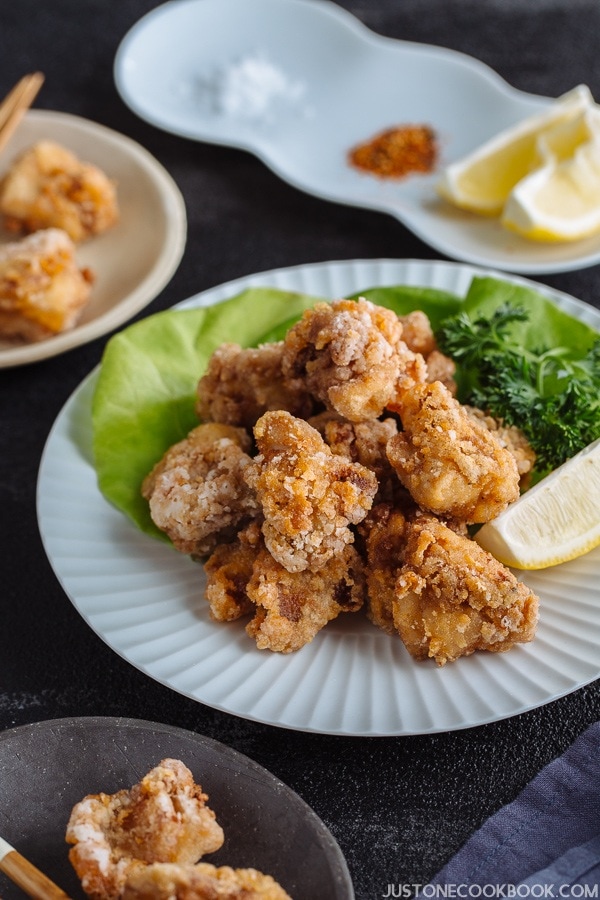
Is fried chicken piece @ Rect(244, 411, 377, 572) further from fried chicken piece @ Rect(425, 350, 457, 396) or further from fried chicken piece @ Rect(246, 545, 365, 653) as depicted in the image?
fried chicken piece @ Rect(425, 350, 457, 396)

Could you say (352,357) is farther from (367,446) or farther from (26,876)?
(26,876)

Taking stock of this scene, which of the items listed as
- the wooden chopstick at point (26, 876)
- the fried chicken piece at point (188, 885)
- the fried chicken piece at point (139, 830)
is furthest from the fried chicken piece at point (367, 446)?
the wooden chopstick at point (26, 876)

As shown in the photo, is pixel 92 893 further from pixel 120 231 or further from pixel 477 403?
pixel 120 231

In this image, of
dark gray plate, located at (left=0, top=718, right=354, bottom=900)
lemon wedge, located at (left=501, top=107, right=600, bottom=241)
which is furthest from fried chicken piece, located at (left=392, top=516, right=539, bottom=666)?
lemon wedge, located at (left=501, top=107, right=600, bottom=241)

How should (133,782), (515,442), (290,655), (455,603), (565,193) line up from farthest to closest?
(565,193), (515,442), (290,655), (455,603), (133,782)

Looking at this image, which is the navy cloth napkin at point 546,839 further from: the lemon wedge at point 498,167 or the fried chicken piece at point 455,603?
the lemon wedge at point 498,167

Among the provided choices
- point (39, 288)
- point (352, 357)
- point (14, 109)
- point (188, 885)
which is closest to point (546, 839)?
point (188, 885)

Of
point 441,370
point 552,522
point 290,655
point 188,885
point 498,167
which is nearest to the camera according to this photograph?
point 188,885
